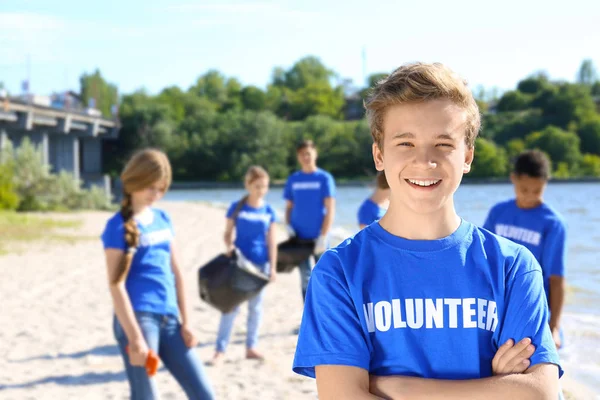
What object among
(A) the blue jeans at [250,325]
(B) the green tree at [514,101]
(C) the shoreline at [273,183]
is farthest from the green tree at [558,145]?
(A) the blue jeans at [250,325]

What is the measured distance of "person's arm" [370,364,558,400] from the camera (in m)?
1.80

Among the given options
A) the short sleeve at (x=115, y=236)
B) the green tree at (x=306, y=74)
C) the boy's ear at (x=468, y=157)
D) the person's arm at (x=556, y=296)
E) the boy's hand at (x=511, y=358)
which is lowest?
A: the person's arm at (x=556, y=296)

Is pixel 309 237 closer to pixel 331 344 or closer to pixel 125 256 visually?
pixel 125 256

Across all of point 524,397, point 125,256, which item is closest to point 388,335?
point 524,397

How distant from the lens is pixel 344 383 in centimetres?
185

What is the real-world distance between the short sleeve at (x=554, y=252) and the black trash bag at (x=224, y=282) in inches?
120

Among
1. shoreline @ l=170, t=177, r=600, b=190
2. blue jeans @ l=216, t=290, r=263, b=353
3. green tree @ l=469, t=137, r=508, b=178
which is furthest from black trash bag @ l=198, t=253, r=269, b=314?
green tree @ l=469, t=137, r=508, b=178

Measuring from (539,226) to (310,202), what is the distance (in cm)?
409

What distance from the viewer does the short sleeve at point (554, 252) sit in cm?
439

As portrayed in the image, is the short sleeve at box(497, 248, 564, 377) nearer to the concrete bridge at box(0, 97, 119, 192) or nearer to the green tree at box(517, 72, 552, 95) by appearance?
the concrete bridge at box(0, 97, 119, 192)

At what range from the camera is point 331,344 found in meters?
1.89

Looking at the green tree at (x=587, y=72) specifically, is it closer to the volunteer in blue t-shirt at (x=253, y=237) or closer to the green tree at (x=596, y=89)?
the green tree at (x=596, y=89)

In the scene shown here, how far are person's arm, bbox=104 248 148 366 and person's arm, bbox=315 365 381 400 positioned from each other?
199 centimetres

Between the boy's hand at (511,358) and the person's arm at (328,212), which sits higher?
the boy's hand at (511,358)
